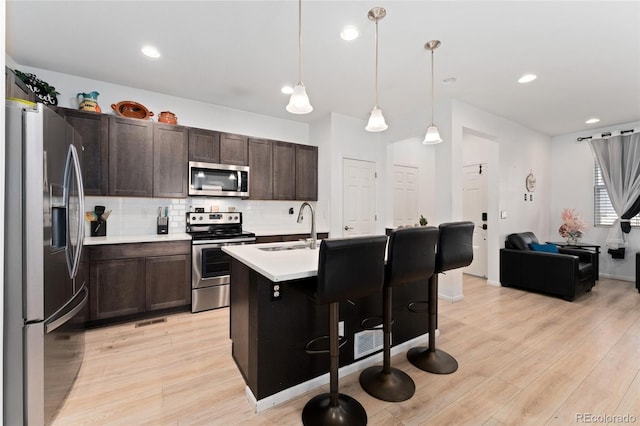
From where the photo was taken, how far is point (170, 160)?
3510 millimetres

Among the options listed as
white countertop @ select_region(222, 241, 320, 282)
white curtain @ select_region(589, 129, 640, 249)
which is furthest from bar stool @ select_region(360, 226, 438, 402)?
white curtain @ select_region(589, 129, 640, 249)

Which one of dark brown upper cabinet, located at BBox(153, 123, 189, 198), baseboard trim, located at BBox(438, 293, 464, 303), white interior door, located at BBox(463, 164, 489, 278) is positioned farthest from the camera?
white interior door, located at BBox(463, 164, 489, 278)

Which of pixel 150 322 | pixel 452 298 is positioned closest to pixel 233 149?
pixel 150 322

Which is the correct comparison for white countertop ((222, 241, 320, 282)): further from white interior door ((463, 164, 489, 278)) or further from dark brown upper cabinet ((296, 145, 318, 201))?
white interior door ((463, 164, 489, 278))

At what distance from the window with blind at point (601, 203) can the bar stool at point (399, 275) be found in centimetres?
540

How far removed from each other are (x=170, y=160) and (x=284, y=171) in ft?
5.27

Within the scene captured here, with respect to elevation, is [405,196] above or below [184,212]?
above

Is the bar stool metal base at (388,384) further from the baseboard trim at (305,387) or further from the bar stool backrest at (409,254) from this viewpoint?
the bar stool backrest at (409,254)

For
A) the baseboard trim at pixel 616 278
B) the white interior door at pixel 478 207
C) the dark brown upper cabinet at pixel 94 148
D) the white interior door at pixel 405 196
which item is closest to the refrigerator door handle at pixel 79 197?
the dark brown upper cabinet at pixel 94 148

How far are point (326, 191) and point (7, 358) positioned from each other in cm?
371

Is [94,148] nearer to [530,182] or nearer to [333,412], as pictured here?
[333,412]

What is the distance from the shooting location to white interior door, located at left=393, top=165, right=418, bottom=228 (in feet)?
17.8

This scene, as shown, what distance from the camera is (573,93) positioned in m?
3.58

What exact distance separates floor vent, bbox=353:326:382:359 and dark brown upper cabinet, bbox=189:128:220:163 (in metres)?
2.95
